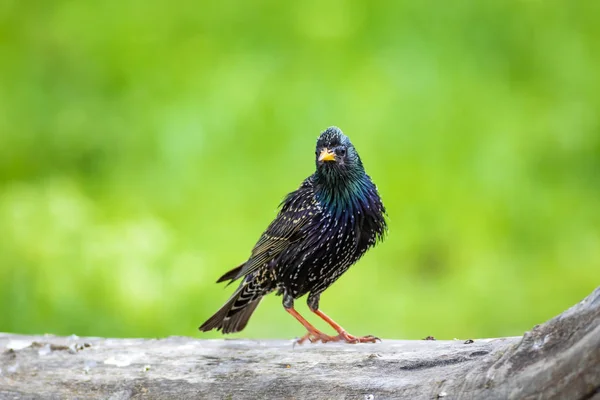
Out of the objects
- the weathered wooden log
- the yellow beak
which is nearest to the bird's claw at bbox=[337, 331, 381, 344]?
the weathered wooden log

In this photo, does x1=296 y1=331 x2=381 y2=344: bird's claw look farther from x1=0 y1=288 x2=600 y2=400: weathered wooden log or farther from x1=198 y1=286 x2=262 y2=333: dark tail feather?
x1=198 y1=286 x2=262 y2=333: dark tail feather

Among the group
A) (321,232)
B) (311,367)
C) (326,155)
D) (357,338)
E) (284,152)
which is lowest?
(311,367)

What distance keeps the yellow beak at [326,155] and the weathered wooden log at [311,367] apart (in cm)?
85

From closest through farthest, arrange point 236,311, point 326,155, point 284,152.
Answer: point 326,155 < point 236,311 < point 284,152

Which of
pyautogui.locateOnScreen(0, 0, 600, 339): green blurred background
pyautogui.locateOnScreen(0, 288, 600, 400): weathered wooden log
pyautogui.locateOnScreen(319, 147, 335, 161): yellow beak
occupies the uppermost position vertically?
pyautogui.locateOnScreen(0, 0, 600, 339): green blurred background

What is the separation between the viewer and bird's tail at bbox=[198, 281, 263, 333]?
4312 mm

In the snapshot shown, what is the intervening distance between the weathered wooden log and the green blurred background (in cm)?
226

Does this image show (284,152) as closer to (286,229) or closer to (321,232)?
(286,229)

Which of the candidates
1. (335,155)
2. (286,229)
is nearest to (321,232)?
(286,229)

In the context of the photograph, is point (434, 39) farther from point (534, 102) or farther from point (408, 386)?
point (408, 386)

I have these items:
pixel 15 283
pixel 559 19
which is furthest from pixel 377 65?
pixel 15 283

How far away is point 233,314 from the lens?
4.40m

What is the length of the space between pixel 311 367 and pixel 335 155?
1114mm

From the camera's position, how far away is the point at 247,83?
7465mm
